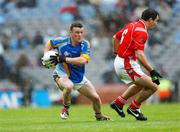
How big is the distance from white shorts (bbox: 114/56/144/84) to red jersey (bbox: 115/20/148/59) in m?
0.11

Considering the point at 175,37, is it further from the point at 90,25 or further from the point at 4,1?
the point at 4,1

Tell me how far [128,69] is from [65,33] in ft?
66.5

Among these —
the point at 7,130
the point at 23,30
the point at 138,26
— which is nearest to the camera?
the point at 7,130

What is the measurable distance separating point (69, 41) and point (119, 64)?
114 centimetres

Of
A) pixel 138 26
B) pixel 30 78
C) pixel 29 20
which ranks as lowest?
pixel 30 78

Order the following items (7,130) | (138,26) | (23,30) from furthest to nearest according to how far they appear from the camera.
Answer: (23,30)
(138,26)
(7,130)

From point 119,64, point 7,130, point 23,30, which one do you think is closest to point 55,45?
point 119,64

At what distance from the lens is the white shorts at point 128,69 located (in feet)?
44.6

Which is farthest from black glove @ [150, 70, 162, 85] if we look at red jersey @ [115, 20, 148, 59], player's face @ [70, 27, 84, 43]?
player's face @ [70, 27, 84, 43]

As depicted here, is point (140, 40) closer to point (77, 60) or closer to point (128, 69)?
point (128, 69)

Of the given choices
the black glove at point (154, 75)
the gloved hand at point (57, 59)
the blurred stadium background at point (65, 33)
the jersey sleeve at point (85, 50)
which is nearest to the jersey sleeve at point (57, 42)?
the jersey sleeve at point (85, 50)

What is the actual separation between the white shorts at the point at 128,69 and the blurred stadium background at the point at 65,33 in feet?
49.9

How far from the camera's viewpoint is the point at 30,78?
102ft

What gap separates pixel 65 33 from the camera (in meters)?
33.7
